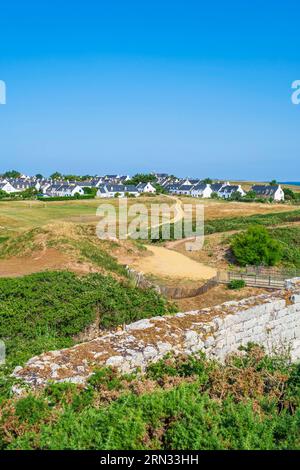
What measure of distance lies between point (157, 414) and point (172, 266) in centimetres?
2278

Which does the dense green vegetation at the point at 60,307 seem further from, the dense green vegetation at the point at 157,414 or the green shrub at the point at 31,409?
the green shrub at the point at 31,409

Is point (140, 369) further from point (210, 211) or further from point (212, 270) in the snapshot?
point (210, 211)

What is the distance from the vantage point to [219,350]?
846 cm

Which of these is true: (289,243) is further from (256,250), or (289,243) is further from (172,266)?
(172,266)

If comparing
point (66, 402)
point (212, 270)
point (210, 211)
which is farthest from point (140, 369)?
point (210, 211)

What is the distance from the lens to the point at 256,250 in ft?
95.6

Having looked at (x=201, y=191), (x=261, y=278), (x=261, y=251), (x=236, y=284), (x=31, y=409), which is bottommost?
(x=236, y=284)

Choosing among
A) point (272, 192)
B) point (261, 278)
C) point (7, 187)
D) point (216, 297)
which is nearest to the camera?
point (216, 297)

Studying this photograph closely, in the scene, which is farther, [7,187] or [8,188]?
[8,188]

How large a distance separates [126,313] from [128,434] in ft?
31.3

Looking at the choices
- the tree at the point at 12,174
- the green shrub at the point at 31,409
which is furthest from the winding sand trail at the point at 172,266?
the tree at the point at 12,174

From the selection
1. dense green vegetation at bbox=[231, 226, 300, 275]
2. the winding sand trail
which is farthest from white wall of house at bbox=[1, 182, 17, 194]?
dense green vegetation at bbox=[231, 226, 300, 275]

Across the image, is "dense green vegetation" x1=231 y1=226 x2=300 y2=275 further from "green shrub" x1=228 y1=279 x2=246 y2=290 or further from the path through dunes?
"green shrub" x1=228 y1=279 x2=246 y2=290

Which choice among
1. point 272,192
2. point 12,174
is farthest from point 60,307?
point 12,174
